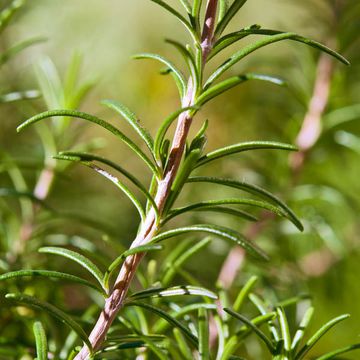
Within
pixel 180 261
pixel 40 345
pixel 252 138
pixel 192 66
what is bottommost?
pixel 40 345

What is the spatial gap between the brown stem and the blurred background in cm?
24

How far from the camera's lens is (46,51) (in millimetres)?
1363

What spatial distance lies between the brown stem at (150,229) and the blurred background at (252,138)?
24 cm

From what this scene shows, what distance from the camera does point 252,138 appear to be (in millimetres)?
1160

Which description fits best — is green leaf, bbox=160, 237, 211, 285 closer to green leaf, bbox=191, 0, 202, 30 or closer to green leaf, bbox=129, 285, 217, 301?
green leaf, bbox=129, 285, 217, 301

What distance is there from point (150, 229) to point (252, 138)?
28.7 inches

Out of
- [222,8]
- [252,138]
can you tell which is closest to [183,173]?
[222,8]

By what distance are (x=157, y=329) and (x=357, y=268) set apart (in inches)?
25.3

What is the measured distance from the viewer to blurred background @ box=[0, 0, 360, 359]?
34.2 inches

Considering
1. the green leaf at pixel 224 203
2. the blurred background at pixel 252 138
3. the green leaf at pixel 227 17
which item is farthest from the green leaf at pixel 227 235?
the blurred background at pixel 252 138

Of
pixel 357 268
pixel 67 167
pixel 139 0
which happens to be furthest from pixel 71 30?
pixel 357 268

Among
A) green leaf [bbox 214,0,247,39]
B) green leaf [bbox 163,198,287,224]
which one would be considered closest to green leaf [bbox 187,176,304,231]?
green leaf [bbox 163,198,287,224]

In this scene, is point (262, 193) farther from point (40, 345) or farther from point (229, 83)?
point (40, 345)

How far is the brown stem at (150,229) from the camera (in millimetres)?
444
